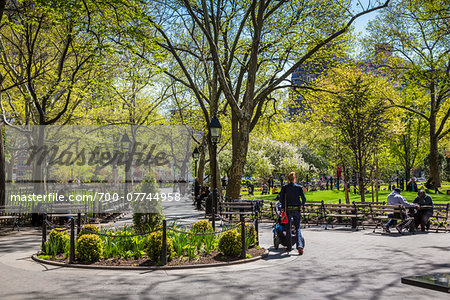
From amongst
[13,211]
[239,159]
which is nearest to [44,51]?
[13,211]

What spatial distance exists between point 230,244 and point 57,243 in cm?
397

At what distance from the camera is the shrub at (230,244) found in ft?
30.3

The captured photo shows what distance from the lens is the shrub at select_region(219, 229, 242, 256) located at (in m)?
9.25

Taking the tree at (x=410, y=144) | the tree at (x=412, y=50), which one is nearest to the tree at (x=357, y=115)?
A: the tree at (x=412, y=50)

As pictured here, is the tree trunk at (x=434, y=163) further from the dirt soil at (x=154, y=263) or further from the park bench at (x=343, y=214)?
the dirt soil at (x=154, y=263)

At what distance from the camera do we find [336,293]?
20.9ft

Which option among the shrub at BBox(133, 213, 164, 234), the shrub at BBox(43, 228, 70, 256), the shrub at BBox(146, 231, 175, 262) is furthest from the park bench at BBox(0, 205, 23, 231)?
the shrub at BBox(146, 231, 175, 262)

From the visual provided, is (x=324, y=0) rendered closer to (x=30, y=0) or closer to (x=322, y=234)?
(x=322, y=234)

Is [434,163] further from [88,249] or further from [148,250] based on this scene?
[88,249]

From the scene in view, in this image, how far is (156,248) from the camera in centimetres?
874

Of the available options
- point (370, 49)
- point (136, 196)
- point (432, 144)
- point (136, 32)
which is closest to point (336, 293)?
point (136, 196)

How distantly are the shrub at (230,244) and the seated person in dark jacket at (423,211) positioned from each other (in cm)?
831

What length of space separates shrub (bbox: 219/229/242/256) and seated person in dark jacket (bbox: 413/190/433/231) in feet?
27.3

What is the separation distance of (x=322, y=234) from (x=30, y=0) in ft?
46.8
